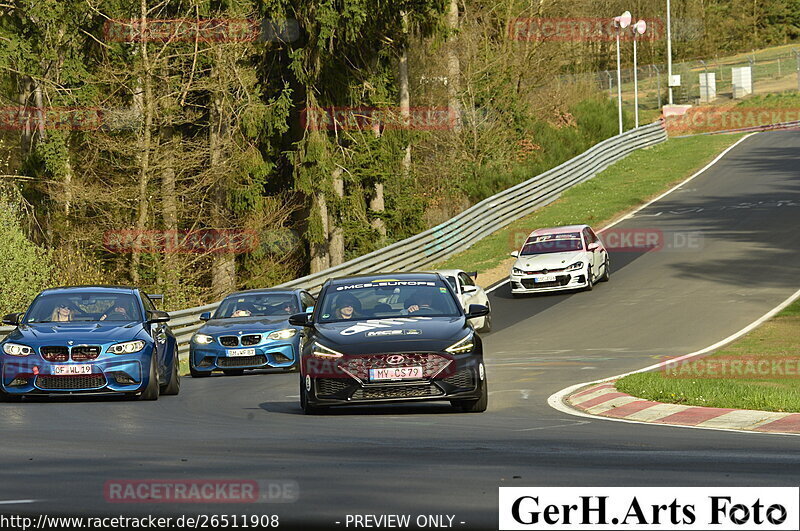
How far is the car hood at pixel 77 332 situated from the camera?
16.0 metres

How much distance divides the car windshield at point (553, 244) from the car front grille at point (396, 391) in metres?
18.4

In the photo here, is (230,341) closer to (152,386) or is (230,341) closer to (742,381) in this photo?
Answer: (152,386)

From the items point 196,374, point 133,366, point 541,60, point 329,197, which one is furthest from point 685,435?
point 541,60

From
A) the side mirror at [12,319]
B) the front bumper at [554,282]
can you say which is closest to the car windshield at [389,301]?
the side mirror at [12,319]

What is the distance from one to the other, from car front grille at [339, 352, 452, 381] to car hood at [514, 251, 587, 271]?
17.8 meters

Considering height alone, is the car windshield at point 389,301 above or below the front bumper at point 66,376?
above

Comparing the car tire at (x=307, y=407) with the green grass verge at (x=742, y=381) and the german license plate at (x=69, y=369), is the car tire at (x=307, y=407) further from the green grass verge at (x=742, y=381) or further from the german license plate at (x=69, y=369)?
the green grass verge at (x=742, y=381)

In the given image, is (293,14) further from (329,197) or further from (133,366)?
(133,366)

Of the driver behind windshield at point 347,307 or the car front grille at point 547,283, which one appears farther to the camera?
the car front grille at point 547,283

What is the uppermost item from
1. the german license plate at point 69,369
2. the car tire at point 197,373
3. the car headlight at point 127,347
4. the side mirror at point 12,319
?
the side mirror at point 12,319

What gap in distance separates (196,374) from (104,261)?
22.2 metres

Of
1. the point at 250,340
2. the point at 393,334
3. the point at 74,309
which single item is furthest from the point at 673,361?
the point at 74,309

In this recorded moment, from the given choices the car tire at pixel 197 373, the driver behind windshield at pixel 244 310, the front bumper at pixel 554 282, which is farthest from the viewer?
the front bumper at pixel 554 282

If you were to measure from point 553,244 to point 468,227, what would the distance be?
9.28 meters
